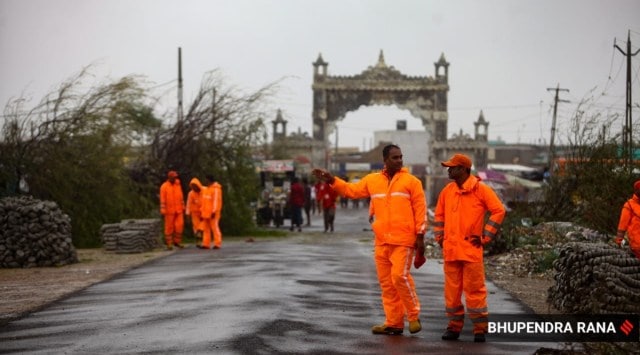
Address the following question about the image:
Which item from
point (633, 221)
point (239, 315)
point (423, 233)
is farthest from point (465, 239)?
point (633, 221)

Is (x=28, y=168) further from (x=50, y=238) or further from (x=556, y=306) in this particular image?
(x=556, y=306)

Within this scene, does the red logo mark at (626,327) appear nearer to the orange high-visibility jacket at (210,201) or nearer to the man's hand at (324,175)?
the man's hand at (324,175)

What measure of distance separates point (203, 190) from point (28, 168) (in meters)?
4.59

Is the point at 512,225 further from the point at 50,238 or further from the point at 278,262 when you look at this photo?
the point at 50,238

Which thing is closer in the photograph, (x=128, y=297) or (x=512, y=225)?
(x=128, y=297)

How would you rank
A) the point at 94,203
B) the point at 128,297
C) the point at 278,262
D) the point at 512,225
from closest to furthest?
the point at 128,297 → the point at 278,262 → the point at 512,225 → the point at 94,203

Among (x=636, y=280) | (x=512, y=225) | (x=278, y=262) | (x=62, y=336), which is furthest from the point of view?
(x=512, y=225)

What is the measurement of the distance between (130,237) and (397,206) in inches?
556

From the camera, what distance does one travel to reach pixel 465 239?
10.4 m

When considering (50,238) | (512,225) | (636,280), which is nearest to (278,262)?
(50,238)

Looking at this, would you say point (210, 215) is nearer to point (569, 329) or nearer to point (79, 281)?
point (79, 281)

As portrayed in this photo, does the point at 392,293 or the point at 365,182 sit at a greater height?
the point at 365,182

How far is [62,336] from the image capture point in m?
10.6

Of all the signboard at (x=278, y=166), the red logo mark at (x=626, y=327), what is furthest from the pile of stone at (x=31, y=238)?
the signboard at (x=278, y=166)
